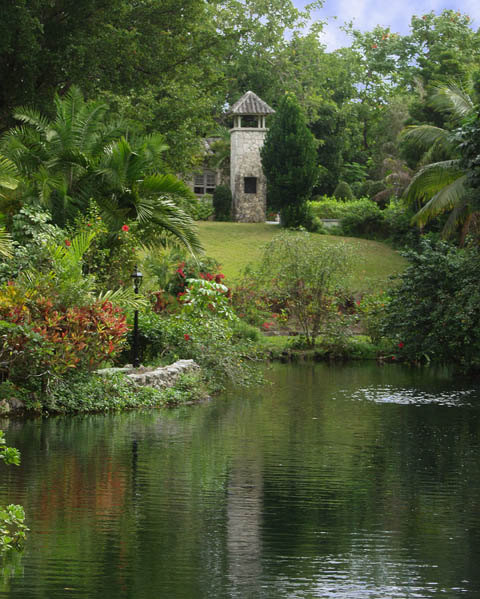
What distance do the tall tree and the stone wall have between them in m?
3.81

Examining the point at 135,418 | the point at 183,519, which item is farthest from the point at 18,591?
the point at 135,418

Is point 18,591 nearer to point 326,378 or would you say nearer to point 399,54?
point 326,378

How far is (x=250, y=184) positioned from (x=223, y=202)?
75.3 inches

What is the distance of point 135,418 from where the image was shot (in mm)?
15117

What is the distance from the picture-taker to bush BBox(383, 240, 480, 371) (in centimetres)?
2383

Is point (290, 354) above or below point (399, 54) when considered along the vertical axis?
below

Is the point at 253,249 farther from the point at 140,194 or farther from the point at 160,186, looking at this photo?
the point at 160,186

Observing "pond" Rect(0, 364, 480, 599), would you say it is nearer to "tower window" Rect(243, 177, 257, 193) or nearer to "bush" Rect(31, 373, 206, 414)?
"bush" Rect(31, 373, 206, 414)

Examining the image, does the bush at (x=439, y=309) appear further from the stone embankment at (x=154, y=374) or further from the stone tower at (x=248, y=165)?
the stone tower at (x=248, y=165)

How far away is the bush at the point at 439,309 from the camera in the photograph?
23828mm

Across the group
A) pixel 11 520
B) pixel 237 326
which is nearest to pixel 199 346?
pixel 237 326

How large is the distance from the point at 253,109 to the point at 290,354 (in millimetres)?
26218

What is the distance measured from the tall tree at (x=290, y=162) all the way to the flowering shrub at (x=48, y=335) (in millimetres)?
31935

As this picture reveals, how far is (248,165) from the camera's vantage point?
52156 mm
